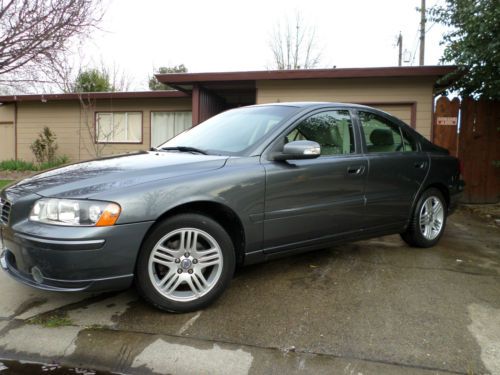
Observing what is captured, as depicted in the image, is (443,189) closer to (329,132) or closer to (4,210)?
(329,132)

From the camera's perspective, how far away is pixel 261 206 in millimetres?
3238

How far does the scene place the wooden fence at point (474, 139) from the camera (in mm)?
8320

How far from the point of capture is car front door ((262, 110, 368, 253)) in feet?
10.9

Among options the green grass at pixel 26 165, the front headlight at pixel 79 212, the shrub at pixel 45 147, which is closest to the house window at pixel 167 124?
the green grass at pixel 26 165

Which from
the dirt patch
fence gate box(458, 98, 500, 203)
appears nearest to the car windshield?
the dirt patch

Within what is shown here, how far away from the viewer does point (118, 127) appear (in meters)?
13.9

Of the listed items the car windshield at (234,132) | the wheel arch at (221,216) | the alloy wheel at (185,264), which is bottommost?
the alloy wheel at (185,264)

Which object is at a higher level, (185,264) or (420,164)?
(420,164)

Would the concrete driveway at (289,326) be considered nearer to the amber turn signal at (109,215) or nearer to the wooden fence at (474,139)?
the amber turn signal at (109,215)

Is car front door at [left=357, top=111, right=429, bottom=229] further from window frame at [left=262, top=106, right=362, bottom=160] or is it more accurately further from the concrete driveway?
the concrete driveway

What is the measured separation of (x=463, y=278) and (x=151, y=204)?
2945 mm

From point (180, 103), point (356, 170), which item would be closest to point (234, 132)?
point (356, 170)

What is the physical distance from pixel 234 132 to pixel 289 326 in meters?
1.75

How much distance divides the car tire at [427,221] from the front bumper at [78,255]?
310 cm
